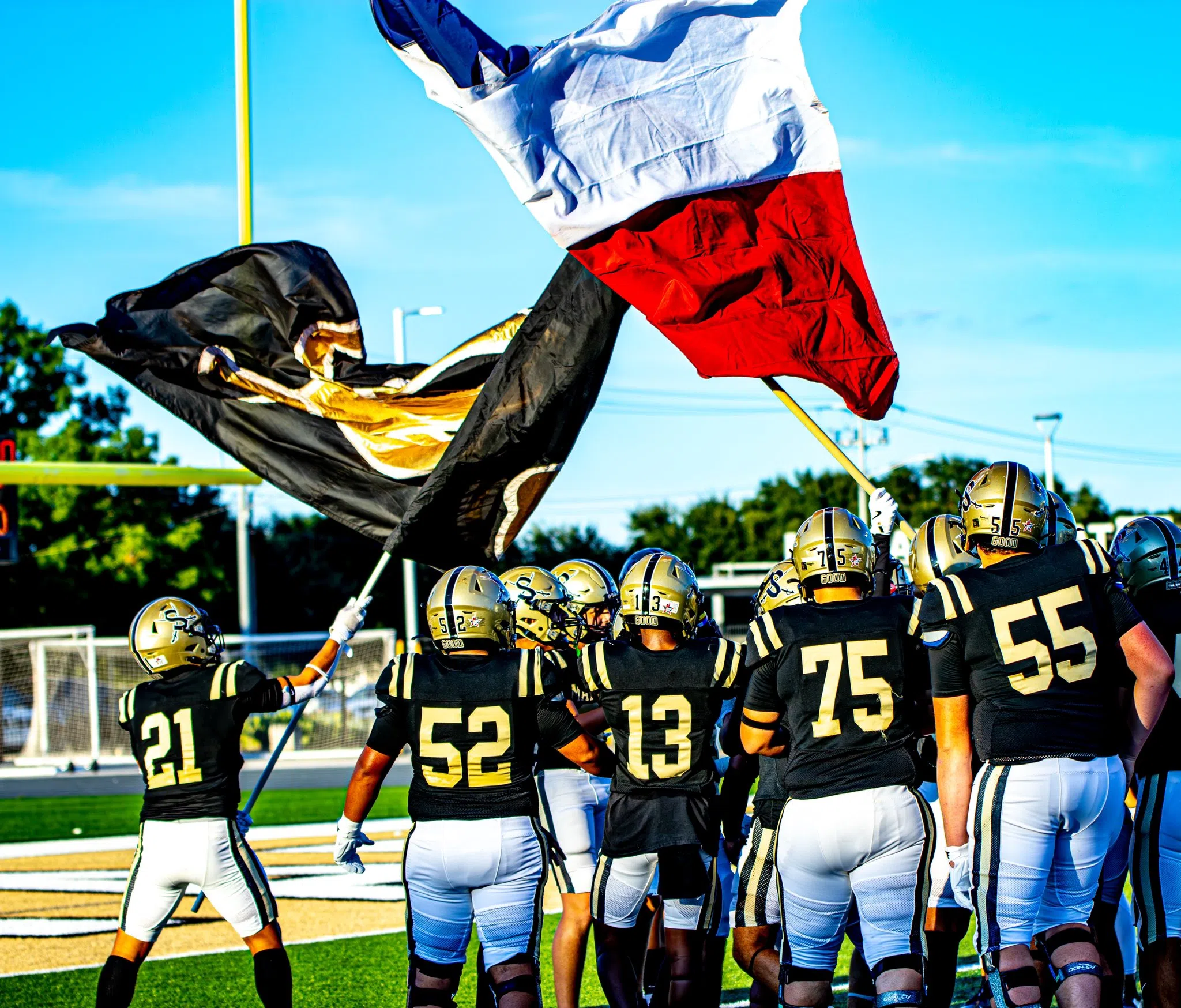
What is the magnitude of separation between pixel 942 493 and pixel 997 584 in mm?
50576

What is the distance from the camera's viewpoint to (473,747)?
540 centimetres

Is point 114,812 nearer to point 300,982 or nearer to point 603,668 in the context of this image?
point 300,982

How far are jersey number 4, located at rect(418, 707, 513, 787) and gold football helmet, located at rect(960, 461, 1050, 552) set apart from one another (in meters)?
1.99

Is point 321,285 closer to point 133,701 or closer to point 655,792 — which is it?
point 133,701

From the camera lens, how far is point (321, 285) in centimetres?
781

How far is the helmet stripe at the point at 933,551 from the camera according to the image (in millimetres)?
7027

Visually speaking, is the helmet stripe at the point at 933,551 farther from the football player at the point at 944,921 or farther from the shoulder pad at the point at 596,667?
the shoulder pad at the point at 596,667

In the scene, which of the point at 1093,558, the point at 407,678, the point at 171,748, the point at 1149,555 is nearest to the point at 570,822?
the point at 407,678

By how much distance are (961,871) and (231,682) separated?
3221mm

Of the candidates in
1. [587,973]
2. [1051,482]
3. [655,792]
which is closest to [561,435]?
[655,792]

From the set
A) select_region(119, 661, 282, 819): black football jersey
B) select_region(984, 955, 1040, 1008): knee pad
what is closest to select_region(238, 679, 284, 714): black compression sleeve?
select_region(119, 661, 282, 819): black football jersey

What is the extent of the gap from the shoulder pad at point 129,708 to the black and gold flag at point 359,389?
149 cm

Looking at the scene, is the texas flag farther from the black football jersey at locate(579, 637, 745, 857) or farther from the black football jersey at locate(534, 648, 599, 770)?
the black football jersey at locate(579, 637, 745, 857)

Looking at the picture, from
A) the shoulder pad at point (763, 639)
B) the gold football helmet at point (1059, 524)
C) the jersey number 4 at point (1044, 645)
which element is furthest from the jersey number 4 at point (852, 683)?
the gold football helmet at point (1059, 524)
